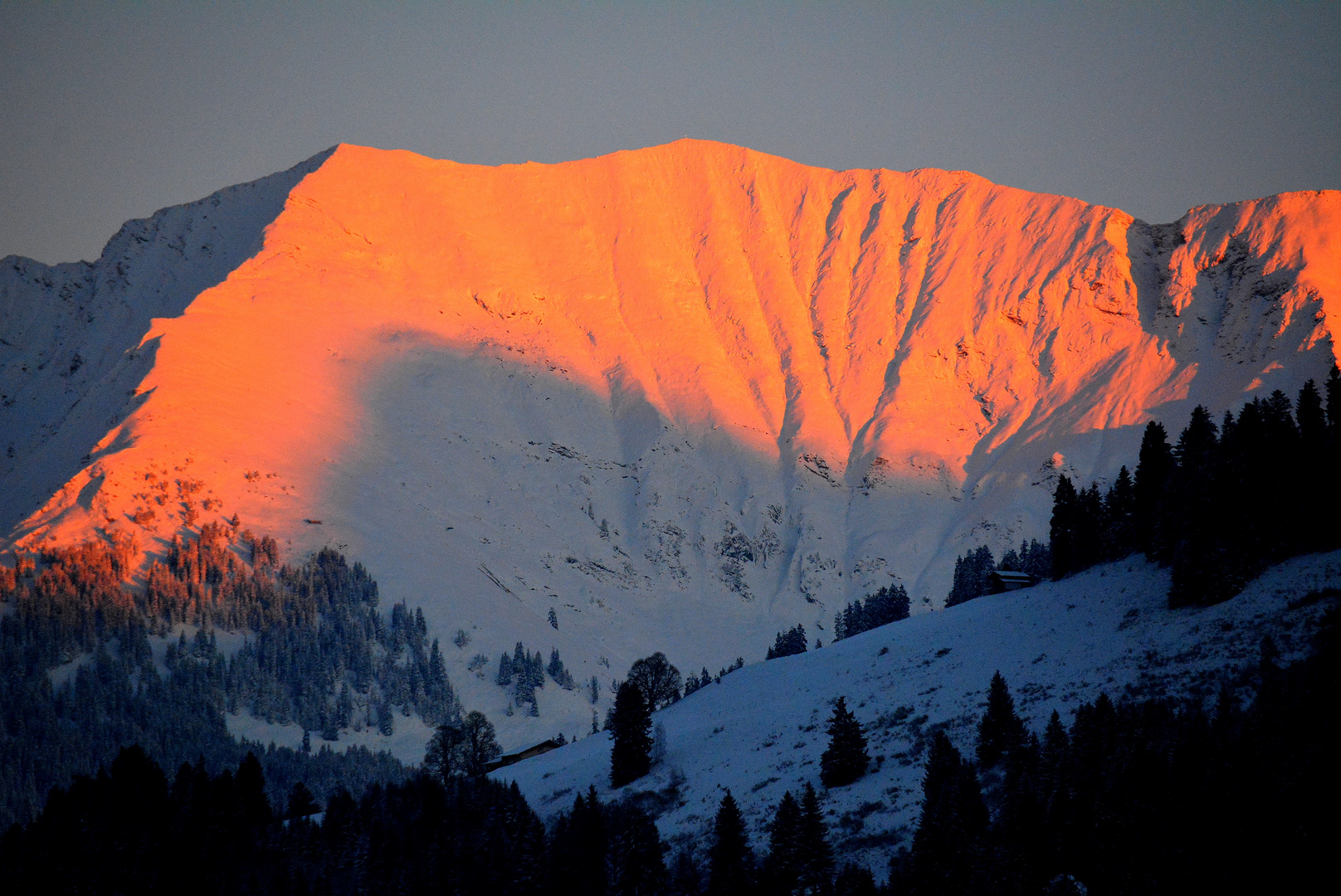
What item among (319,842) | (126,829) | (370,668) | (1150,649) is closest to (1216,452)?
(1150,649)

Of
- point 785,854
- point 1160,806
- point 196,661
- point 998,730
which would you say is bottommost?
point 1160,806

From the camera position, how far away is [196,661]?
16712 cm

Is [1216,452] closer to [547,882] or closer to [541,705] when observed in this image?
[547,882]

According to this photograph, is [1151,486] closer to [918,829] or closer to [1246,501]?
[1246,501]

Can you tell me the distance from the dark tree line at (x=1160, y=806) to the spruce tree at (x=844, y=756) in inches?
513

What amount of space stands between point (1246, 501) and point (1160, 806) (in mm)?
33600

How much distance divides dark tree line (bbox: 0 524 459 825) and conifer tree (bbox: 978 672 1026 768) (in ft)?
302

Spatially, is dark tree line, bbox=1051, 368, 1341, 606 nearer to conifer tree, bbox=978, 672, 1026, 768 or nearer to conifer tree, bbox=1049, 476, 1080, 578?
conifer tree, bbox=1049, 476, 1080, 578

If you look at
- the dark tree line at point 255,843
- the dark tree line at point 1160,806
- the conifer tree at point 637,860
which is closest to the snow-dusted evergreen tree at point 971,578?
the dark tree line at point 255,843

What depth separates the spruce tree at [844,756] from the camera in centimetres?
7212

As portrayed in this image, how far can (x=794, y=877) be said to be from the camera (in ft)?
196

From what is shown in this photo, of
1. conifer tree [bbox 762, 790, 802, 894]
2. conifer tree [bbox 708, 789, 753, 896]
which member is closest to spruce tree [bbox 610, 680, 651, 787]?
conifer tree [bbox 708, 789, 753, 896]

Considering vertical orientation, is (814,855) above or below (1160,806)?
above

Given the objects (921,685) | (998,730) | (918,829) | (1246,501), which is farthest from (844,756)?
(1246,501)
